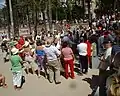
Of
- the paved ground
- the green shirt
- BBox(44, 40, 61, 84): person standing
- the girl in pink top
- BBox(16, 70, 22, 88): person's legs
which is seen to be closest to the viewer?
the paved ground

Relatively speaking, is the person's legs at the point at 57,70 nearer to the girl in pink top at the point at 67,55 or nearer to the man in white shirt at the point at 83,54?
the girl in pink top at the point at 67,55

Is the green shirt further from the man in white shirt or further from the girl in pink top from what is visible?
the man in white shirt

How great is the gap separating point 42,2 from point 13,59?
24.1 metres

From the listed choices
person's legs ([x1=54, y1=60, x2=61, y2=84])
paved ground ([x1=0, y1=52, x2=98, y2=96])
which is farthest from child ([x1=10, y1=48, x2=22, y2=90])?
person's legs ([x1=54, y1=60, x2=61, y2=84])

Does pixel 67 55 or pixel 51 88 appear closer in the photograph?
pixel 51 88

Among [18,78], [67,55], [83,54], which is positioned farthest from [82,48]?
[18,78]


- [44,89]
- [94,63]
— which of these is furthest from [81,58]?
[44,89]

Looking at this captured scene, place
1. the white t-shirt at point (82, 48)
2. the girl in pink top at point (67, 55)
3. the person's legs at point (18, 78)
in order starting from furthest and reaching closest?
the white t-shirt at point (82, 48) → the girl in pink top at point (67, 55) → the person's legs at point (18, 78)

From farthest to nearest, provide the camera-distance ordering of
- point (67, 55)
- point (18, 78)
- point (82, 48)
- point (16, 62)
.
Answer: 1. point (82, 48)
2. point (67, 55)
3. point (18, 78)
4. point (16, 62)

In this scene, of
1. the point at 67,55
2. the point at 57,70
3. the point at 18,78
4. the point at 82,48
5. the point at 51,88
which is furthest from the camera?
the point at 82,48

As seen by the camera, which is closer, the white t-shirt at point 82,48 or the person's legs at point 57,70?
the person's legs at point 57,70

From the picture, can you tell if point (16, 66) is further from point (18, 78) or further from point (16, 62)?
point (18, 78)

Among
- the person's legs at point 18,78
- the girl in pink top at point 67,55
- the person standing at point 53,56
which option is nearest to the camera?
the person's legs at point 18,78

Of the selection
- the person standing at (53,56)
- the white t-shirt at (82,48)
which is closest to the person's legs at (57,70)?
the person standing at (53,56)
